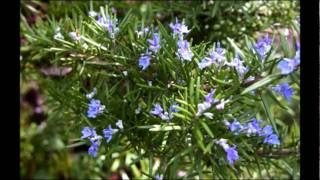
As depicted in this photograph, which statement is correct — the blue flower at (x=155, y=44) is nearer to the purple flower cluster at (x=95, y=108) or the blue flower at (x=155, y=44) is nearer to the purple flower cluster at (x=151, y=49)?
the purple flower cluster at (x=151, y=49)

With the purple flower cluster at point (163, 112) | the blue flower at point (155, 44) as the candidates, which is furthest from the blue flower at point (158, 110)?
the blue flower at point (155, 44)

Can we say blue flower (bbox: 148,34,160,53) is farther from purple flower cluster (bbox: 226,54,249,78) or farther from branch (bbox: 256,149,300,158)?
branch (bbox: 256,149,300,158)

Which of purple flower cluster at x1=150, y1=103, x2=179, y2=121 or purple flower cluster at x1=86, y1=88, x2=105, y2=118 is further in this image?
purple flower cluster at x1=86, y1=88, x2=105, y2=118

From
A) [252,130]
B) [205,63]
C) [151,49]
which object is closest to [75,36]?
[151,49]

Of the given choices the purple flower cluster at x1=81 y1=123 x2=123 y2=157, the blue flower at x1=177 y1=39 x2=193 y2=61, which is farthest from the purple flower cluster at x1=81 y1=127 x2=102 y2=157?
the blue flower at x1=177 y1=39 x2=193 y2=61

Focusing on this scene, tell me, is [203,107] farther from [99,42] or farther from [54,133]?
[54,133]
